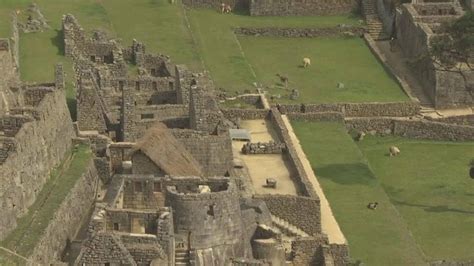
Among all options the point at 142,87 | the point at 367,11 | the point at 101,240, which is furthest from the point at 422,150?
the point at 101,240

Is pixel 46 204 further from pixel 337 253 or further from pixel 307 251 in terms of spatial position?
pixel 337 253

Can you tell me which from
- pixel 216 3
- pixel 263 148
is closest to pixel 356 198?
pixel 263 148

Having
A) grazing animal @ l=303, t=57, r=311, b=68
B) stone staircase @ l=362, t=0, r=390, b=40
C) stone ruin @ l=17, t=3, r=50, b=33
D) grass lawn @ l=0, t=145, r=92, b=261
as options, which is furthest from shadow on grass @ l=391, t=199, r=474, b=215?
stone staircase @ l=362, t=0, r=390, b=40

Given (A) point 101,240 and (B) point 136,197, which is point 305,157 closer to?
(B) point 136,197

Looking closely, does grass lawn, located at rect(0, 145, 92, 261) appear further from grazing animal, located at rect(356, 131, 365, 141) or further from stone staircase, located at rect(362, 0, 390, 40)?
stone staircase, located at rect(362, 0, 390, 40)

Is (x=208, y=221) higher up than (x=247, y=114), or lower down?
higher up

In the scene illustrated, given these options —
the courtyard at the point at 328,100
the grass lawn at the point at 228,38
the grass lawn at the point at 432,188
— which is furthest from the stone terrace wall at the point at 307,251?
the grass lawn at the point at 228,38

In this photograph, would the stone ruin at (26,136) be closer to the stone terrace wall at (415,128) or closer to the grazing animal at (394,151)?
the grazing animal at (394,151)
